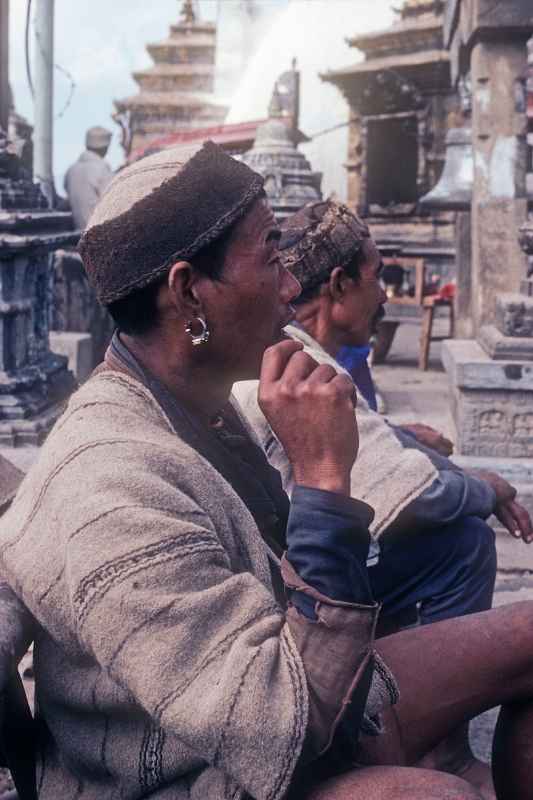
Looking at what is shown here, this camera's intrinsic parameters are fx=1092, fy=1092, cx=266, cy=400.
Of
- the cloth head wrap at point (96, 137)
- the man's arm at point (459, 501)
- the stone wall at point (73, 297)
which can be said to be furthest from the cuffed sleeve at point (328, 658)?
the cloth head wrap at point (96, 137)

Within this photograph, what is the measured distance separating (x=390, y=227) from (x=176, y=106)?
450 inches

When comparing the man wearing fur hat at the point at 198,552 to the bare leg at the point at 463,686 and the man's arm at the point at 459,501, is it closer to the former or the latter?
the bare leg at the point at 463,686

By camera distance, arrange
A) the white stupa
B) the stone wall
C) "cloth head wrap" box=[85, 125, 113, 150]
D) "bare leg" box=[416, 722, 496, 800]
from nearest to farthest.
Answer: "bare leg" box=[416, 722, 496, 800] → the stone wall → "cloth head wrap" box=[85, 125, 113, 150] → the white stupa

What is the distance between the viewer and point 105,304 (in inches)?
75.1

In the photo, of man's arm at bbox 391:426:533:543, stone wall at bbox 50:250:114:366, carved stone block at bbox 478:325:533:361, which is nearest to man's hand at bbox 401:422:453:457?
man's arm at bbox 391:426:533:543

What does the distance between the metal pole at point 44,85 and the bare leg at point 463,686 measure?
902 cm

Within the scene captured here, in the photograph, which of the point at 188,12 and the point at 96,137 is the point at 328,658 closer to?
the point at 96,137

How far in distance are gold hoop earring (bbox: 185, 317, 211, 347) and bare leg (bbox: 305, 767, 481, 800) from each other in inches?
30.3

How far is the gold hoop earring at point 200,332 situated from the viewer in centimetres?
192

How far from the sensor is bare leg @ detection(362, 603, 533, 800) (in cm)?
217

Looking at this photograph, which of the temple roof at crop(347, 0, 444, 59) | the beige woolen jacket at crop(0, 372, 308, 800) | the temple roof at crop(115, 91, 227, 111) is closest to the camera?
the beige woolen jacket at crop(0, 372, 308, 800)

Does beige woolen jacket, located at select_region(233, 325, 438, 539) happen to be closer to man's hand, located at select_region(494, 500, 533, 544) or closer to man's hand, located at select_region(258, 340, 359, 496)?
man's hand, located at select_region(494, 500, 533, 544)

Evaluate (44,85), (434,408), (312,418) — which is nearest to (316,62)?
(44,85)

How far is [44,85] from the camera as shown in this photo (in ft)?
35.8
